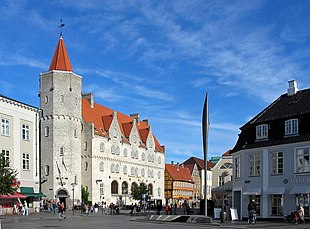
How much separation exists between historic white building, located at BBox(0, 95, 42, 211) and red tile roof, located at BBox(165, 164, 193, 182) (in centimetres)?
6773

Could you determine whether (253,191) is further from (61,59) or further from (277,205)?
(61,59)

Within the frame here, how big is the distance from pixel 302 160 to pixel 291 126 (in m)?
2.72

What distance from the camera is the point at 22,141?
55438 millimetres

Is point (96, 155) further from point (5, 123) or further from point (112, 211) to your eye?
point (5, 123)

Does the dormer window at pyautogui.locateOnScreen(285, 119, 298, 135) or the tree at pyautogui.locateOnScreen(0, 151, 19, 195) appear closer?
the dormer window at pyautogui.locateOnScreen(285, 119, 298, 135)

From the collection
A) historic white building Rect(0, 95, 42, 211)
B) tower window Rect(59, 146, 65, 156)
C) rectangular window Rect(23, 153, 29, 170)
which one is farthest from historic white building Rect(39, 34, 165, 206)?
rectangular window Rect(23, 153, 29, 170)

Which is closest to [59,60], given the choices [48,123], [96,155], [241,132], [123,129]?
[48,123]

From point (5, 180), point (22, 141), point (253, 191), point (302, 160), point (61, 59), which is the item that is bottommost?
point (253, 191)

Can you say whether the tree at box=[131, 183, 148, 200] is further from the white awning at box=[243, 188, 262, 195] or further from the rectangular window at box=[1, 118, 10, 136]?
the white awning at box=[243, 188, 262, 195]

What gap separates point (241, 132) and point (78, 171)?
4478 centimetres

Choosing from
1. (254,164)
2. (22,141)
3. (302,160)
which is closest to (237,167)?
(254,164)

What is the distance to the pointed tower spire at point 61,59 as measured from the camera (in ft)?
271

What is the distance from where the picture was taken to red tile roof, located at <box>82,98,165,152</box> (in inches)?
3593

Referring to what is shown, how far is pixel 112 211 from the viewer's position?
61.0 meters
